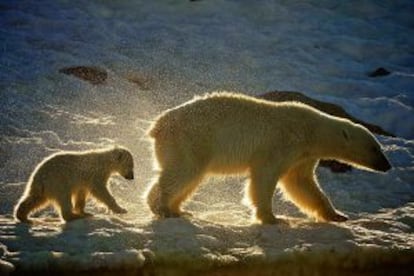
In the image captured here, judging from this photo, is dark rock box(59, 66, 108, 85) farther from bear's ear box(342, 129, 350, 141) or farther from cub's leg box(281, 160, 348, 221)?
bear's ear box(342, 129, 350, 141)

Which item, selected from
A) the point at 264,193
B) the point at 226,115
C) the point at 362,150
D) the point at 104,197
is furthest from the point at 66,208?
the point at 362,150

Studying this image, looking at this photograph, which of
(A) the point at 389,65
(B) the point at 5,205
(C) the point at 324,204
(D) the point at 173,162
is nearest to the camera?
(D) the point at 173,162

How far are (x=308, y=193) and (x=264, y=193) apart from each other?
40.4 inches

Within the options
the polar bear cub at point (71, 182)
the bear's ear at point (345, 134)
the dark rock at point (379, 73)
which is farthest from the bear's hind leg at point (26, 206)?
the dark rock at point (379, 73)

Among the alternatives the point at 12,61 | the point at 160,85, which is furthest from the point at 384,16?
the point at 12,61

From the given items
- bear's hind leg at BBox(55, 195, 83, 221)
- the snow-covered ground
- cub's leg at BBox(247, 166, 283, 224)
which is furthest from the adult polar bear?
bear's hind leg at BBox(55, 195, 83, 221)

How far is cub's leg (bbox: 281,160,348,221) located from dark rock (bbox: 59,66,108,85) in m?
9.09

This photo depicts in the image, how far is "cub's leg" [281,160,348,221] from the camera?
9.67 meters

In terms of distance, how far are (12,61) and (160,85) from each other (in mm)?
4073

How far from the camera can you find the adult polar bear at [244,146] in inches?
349

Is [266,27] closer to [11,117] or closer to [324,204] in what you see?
[11,117]

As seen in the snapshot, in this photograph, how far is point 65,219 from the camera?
849 centimetres

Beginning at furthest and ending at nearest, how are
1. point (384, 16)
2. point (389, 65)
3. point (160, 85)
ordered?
1. point (384, 16)
2. point (389, 65)
3. point (160, 85)

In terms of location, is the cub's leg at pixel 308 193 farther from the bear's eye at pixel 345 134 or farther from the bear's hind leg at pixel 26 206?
the bear's hind leg at pixel 26 206
